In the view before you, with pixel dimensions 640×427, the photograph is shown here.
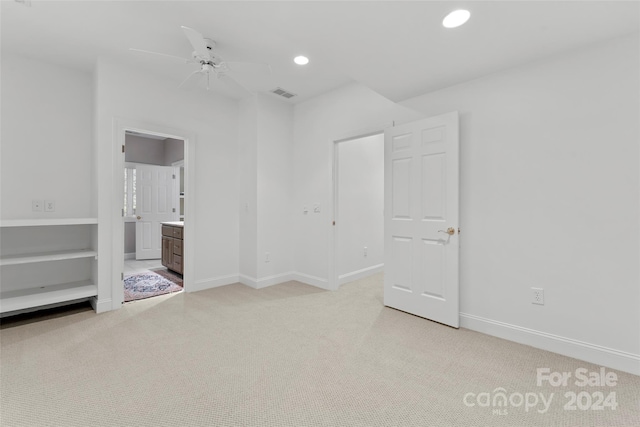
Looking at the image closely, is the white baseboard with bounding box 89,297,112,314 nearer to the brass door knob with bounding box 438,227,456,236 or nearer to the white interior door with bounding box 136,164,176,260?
the white interior door with bounding box 136,164,176,260

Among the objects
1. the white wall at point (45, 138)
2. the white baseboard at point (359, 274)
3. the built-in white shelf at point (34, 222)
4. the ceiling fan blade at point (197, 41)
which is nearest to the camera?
the ceiling fan blade at point (197, 41)

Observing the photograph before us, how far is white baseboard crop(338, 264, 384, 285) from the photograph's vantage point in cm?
437

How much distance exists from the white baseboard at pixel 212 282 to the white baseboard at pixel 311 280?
0.89 metres

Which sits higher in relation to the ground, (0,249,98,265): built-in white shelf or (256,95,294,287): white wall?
(256,95,294,287): white wall

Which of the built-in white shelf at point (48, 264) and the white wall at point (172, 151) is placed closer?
the built-in white shelf at point (48, 264)

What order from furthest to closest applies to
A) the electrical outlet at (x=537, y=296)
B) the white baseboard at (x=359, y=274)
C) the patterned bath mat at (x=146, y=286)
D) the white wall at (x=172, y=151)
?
the white wall at (x=172, y=151) < the white baseboard at (x=359, y=274) < the patterned bath mat at (x=146, y=286) < the electrical outlet at (x=537, y=296)

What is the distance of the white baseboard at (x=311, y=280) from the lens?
4.15m

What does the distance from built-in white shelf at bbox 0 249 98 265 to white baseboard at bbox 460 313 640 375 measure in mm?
3975

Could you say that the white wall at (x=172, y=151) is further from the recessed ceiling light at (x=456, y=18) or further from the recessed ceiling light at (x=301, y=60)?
the recessed ceiling light at (x=456, y=18)

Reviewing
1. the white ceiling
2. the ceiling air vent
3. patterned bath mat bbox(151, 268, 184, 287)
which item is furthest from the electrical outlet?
patterned bath mat bbox(151, 268, 184, 287)

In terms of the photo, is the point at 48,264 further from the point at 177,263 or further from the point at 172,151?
the point at 172,151

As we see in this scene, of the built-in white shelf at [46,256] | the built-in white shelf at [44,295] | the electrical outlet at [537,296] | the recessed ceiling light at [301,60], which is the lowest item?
the built-in white shelf at [44,295]

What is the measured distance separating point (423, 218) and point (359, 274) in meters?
1.91

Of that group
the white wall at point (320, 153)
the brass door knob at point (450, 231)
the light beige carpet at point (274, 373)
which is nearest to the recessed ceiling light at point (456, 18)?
the white wall at point (320, 153)
